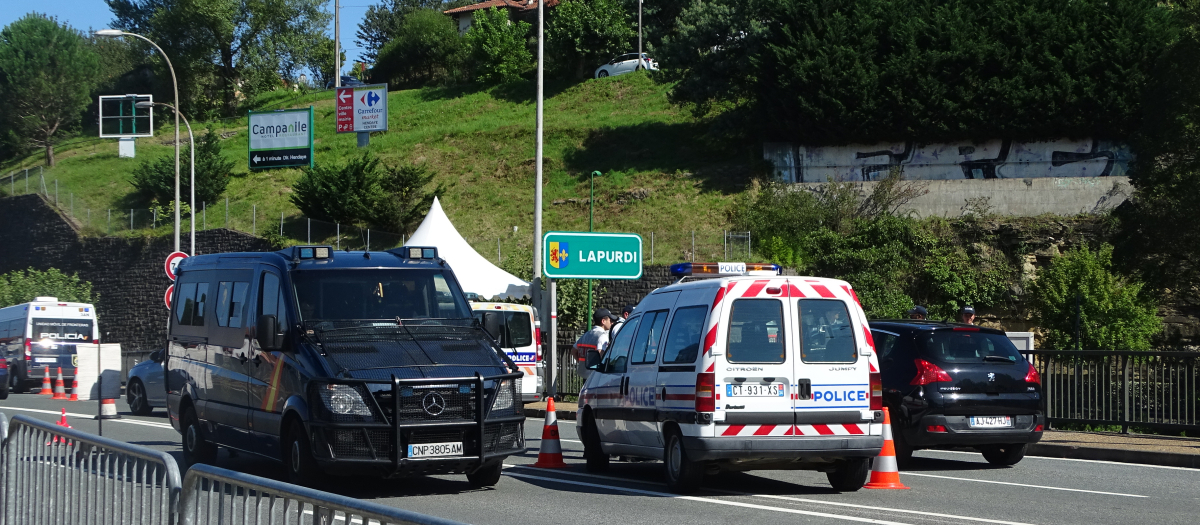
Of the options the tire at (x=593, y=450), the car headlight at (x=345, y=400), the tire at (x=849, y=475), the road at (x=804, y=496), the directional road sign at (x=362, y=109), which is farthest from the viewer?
the directional road sign at (x=362, y=109)

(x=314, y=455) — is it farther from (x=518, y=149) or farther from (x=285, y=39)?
(x=285, y=39)

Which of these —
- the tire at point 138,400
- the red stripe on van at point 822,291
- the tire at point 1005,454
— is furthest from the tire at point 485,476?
the tire at point 138,400

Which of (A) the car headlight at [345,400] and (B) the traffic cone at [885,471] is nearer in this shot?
(A) the car headlight at [345,400]

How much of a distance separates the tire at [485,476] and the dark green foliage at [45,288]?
42.5m

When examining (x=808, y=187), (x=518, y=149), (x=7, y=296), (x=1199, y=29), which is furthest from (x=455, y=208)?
(x=1199, y=29)

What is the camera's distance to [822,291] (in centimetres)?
1055

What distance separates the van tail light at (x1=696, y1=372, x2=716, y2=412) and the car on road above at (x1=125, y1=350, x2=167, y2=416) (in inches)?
583

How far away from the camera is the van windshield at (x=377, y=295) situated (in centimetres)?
1089

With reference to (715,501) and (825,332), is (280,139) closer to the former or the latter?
(825,332)

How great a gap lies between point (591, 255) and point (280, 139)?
30337 mm

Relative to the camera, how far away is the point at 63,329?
112 ft

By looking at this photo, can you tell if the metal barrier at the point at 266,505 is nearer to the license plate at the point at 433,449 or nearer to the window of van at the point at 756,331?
the license plate at the point at 433,449

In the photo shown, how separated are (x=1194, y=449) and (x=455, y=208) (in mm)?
40527

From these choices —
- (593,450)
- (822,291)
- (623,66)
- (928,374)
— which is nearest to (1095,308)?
(928,374)
